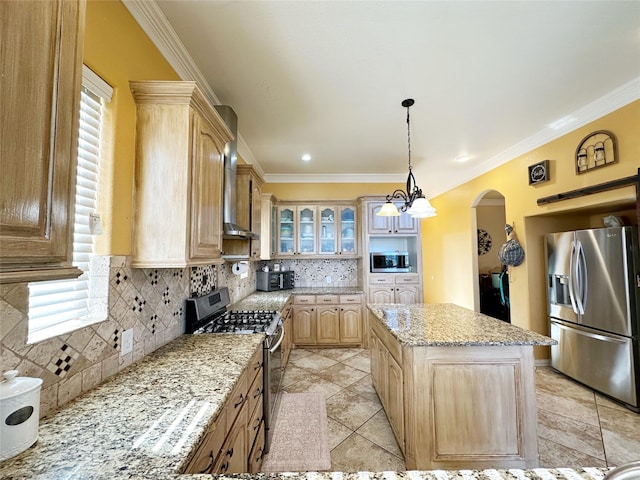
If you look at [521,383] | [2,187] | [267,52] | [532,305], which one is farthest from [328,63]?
[532,305]

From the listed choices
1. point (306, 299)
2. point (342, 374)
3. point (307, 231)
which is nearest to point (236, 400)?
point (342, 374)

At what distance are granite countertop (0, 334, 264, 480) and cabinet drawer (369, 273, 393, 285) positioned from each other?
3.17 meters

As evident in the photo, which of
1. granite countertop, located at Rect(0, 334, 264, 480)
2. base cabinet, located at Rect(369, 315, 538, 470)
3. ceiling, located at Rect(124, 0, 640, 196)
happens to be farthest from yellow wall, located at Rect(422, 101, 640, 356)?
granite countertop, located at Rect(0, 334, 264, 480)

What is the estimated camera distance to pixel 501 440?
1.74 metres

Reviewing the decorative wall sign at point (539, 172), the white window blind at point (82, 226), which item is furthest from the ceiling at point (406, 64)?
the white window blind at point (82, 226)

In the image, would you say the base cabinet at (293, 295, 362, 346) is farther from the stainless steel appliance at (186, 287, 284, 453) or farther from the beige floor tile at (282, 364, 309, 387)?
the stainless steel appliance at (186, 287, 284, 453)

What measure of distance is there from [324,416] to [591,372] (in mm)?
2777

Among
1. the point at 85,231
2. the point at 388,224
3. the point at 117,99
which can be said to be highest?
the point at 117,99

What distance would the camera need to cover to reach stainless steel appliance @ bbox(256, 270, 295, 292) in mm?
4266

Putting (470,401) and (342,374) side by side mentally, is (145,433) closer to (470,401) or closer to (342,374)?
(470,401)

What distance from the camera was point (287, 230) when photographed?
183 inches

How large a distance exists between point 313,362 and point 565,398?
8.93 ft

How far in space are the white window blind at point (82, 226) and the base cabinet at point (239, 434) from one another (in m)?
0.77

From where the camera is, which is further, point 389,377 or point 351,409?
point 351,409
